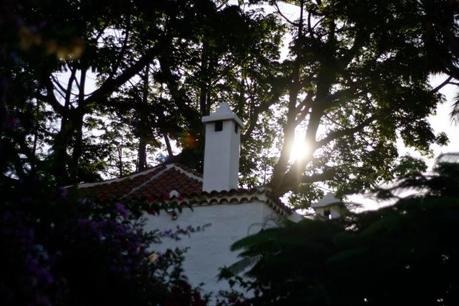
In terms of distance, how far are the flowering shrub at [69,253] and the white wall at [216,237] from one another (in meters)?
5.61

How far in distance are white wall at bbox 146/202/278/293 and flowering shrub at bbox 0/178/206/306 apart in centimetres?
561

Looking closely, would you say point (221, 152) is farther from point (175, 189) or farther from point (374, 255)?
point (374, 255)

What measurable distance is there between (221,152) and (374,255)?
26.9ft

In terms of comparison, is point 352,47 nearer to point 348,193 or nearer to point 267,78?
point 267,78

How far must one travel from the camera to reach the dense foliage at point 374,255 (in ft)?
15.7

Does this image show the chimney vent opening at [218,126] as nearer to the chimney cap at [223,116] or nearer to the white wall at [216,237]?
the chimney cap at [223,116]

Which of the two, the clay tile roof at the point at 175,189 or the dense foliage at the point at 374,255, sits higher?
the clay tile roof at the point at 175,189

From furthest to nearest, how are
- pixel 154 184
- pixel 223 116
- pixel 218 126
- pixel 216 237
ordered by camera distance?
pixel 154 184 → pixel 218 126 → pixel 223 116 → pixel 216 237

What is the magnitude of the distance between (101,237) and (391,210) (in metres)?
2.27

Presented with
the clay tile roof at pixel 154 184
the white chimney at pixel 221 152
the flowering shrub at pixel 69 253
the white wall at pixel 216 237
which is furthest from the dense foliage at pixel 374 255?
the clay tile roof at pixel 154 184

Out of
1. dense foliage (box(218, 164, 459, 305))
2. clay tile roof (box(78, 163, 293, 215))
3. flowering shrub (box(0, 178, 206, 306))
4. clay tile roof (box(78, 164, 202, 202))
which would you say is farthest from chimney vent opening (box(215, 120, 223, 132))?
flowering shrub (box(0, 178, 206, 306))

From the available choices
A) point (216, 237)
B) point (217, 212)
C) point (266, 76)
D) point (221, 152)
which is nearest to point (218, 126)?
point (221, 152)

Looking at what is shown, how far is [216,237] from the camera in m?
11.3

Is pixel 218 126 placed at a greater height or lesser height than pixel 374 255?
greater
